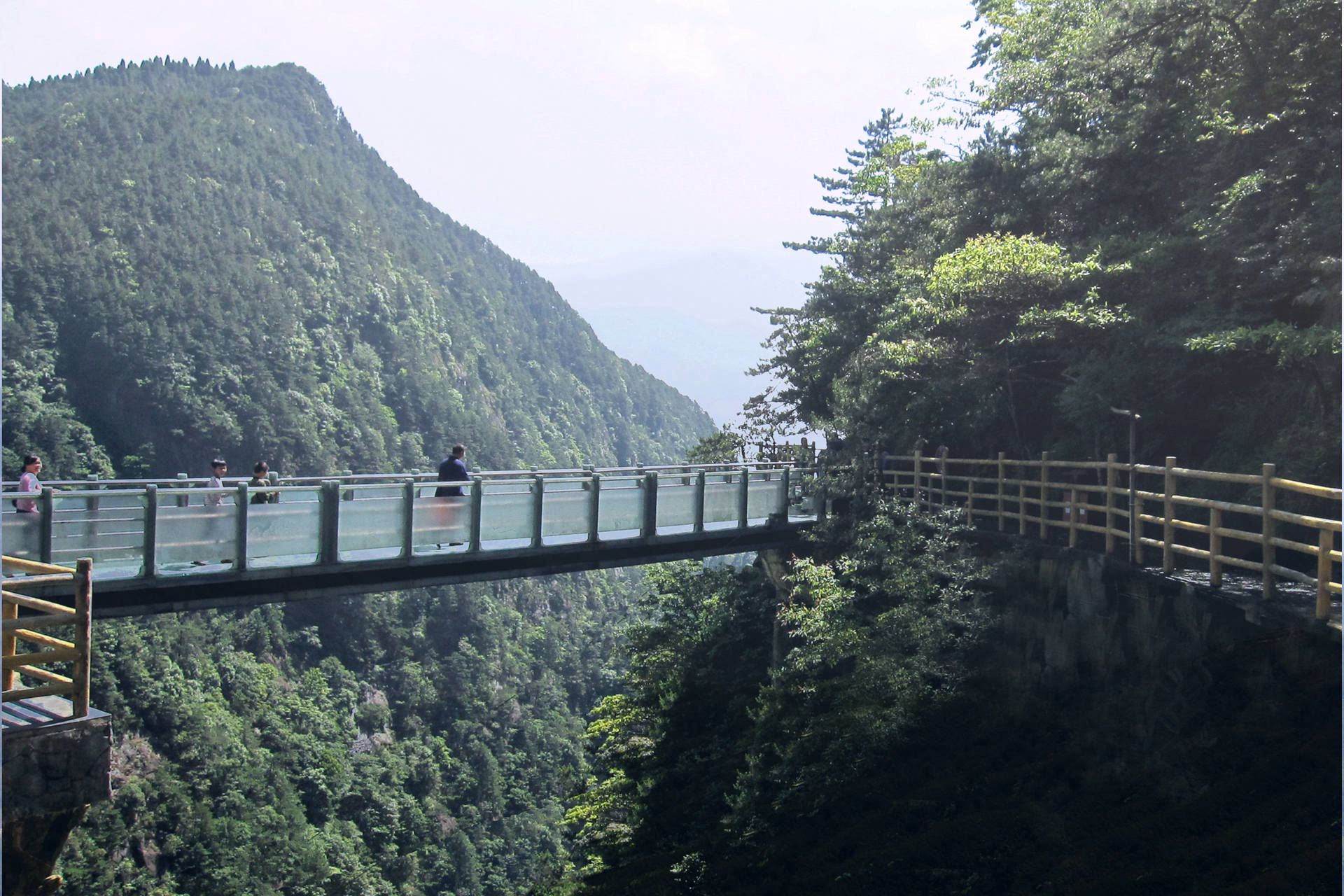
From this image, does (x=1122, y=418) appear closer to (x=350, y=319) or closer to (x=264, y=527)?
(x=264, y=527)

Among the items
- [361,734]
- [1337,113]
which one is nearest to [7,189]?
[361,734]

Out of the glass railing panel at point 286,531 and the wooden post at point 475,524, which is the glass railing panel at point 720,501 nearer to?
the wooden post at point 475,524

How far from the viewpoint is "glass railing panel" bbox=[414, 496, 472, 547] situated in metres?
15.2

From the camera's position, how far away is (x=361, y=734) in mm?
95188

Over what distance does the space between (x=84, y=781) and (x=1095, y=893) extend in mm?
8499

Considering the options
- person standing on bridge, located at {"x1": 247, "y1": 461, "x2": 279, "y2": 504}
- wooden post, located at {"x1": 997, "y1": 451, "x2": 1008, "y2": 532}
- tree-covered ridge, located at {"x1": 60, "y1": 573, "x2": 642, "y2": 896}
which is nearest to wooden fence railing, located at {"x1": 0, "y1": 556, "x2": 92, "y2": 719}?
person standing on bridge, located at {"x1": 247, "y1": 461, "x2": 279, "y2": 504}

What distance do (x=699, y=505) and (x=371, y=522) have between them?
5603mm

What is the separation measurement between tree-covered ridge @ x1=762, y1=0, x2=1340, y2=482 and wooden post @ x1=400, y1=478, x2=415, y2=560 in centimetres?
949

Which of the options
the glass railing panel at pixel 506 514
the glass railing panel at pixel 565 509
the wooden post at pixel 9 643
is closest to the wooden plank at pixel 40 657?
the wooden post at pixel 9 643

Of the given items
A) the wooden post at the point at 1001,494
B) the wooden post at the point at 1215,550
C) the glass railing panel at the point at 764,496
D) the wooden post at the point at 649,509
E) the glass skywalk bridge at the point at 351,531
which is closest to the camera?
the wooden post at the point at 1215,550

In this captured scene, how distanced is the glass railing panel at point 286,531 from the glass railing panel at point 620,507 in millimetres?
4148

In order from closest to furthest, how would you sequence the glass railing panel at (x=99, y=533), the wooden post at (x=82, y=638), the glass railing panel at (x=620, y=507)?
1. the wooden post at (x=82, y=638)
2. the glass railing panel at (x=99, y=533)
3. the glass railing panel at (x=620, y=507)

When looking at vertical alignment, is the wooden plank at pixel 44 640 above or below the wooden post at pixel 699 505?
below

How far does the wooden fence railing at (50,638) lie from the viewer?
10594mm
